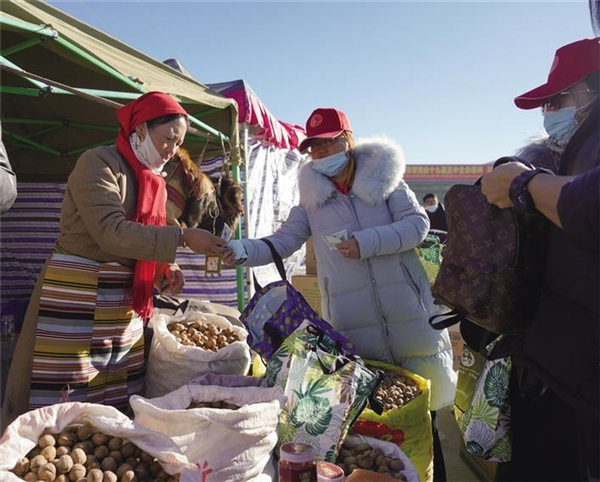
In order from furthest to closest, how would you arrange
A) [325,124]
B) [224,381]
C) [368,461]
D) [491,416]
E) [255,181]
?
[255,181]
[325,124]
[224,381]
[491,416]
[368,461]

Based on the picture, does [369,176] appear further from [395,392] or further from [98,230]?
[98,230]

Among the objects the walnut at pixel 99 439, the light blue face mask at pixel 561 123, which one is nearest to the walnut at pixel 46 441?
the walnut at pixel 99 439

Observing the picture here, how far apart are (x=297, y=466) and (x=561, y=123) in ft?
4.42

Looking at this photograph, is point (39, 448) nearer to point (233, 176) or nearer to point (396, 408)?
point (396, 408)

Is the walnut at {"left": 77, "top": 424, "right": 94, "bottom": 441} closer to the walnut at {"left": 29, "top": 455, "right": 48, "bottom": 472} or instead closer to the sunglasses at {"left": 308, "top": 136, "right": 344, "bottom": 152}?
the walnut at {"left": 29, "top": 455, "right": 48, "bottom": 472}

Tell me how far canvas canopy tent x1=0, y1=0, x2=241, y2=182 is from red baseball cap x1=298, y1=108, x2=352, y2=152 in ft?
4.31

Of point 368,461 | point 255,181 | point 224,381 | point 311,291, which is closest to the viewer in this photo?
point 368,461

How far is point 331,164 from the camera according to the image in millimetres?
2398

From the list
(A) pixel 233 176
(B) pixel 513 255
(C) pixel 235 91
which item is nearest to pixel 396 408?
(B) pixel 513 255

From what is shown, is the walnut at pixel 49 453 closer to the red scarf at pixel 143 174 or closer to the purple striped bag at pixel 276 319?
the red scarf at pixel 143 174

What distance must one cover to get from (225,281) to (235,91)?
2286 millimetres

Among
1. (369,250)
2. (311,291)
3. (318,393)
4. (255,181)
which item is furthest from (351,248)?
(255,181)

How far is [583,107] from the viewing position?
1.40 metres

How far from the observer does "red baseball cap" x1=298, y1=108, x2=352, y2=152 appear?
2.38 meters
